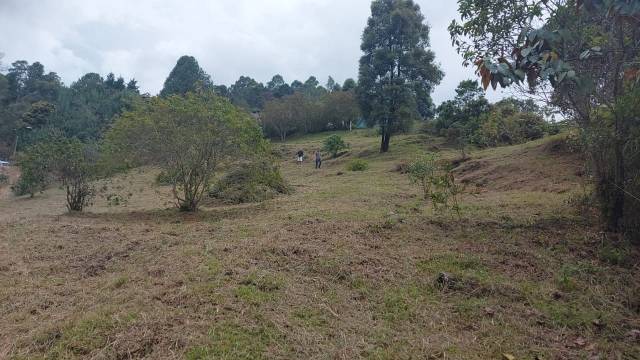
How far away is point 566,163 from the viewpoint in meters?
11.2

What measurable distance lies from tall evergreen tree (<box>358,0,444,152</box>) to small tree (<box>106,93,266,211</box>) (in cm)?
1342

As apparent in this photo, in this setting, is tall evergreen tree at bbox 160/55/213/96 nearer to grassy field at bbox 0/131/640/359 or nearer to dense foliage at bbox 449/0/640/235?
grassy field at bbox 0/131/640/359

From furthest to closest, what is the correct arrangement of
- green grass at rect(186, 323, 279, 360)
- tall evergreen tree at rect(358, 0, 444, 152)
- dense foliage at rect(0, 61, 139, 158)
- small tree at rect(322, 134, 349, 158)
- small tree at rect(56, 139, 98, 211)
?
1. dense foliage at rect(0, 61, 139, 158)
2. small tree at rect(322, 134, 349, 158)
3. tall evergreen tree at rect(358, 0, 444, 152)
4. small tree at rect(56, 139, 98, 211)
5. green grass at rect(186, 323, 279, 360)

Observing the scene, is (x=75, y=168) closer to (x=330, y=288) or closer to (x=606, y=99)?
(x=330, y=288)

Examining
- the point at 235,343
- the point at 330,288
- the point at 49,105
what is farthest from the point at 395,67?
the point at 49,105

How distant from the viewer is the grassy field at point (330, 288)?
3324 mm

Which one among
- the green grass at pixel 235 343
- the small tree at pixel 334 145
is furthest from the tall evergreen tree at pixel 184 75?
the green grass at pixel 235 343

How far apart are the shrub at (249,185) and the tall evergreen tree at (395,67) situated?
11233mm

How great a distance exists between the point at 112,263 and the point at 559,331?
538 centimetres

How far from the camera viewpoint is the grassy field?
3.32m

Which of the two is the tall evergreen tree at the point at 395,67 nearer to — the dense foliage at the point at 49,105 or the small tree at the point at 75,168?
the small tree at the point at 75,168

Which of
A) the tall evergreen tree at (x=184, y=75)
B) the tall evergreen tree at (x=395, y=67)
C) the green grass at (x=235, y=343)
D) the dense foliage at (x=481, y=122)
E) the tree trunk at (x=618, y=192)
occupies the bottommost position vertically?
the green grass at (x=235, y=343)

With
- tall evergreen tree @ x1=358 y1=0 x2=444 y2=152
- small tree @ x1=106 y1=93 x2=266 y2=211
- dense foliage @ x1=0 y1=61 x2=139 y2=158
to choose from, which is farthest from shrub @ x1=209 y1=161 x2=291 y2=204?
dense foliage @ x1=0 y1=61 x2=139 y2=158

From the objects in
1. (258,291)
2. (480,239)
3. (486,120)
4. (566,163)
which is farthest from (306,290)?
(486,120)
